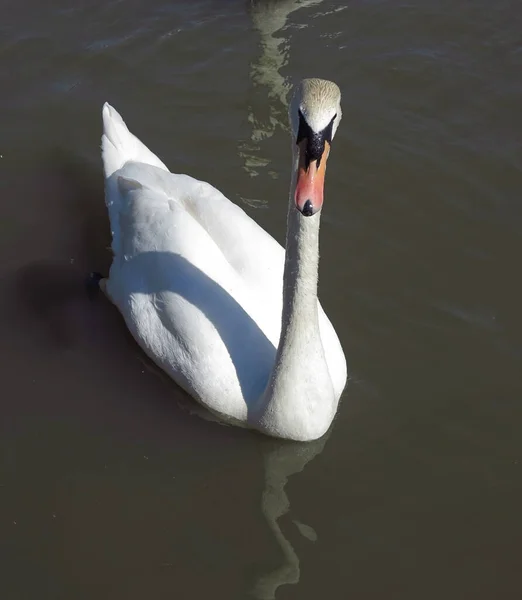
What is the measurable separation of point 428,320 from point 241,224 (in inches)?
70.4

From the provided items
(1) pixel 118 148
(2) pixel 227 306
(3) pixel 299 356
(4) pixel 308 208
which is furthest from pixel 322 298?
(4) pixel 308 208

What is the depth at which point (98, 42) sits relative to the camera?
34.2ft

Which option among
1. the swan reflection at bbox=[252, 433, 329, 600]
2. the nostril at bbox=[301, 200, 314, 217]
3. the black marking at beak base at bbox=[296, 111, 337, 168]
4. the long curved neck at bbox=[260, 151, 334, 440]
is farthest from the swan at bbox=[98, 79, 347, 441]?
the black marking at beak base at bbox=[296, 111, 337, 168]

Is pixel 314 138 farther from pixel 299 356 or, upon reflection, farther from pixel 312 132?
pixel 299 356

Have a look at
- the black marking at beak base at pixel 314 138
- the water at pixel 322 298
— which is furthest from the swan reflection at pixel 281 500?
the black marking at beak base at pixel 314 138

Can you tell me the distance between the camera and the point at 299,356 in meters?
5.76

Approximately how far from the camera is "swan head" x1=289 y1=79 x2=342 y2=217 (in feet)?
15.0

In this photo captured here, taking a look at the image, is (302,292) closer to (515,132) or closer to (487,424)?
(487,424)

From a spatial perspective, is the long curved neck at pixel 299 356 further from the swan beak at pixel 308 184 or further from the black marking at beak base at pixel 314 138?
the black marking at beak base at pixel 314 138

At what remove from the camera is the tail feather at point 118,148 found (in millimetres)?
7930

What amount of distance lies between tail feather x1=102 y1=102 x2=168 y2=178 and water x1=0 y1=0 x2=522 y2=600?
753 mm

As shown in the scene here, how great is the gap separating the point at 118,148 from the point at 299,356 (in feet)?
10.5

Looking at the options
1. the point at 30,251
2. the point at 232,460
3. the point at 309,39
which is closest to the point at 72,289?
the point at 30,251

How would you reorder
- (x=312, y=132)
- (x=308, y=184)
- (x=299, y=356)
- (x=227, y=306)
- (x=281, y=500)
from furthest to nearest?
1. (x=227, y=306)
2. (x=281, y=500)
3. (x=299, y=356)
4. (x=308, y=184)
5. (x=312, y=132)
